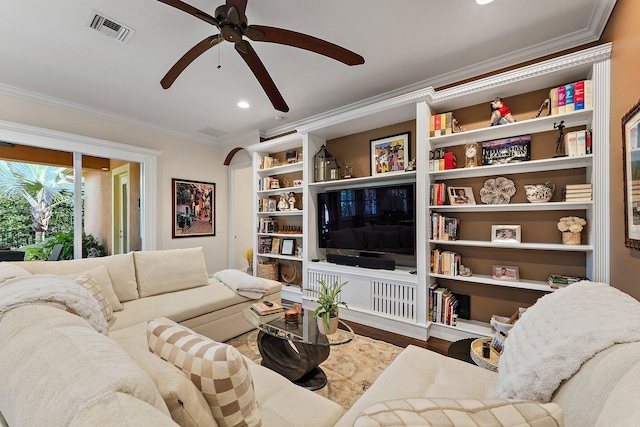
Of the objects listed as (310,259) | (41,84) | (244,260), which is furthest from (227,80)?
(244,260)

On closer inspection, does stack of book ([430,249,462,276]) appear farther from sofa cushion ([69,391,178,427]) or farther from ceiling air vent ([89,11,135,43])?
ceiling air vent ([89,11,135,43])

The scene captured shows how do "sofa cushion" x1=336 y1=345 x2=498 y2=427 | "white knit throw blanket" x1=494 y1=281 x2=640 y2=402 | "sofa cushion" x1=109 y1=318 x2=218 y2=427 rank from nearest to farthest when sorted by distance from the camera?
"sofa cushion" x1=109 y1=318 x2=218 y2=427 → "white knit throw blanket" x1=494 y1=281 x2=640 y2=402 → "sofa cushion" x1=336 y1=345 x2=498 y2=427

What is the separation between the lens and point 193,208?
4.91 metres

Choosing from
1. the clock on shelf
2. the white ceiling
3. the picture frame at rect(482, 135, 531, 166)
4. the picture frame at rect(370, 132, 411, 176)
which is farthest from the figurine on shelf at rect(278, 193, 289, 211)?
the picture frame at rect(482, 135, 531, 166)

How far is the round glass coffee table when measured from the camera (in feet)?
6.01

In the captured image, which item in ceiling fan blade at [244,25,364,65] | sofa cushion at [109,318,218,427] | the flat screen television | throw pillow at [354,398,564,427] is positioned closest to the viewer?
throw pillow at [354,398,564,427]

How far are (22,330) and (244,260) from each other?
5357mm

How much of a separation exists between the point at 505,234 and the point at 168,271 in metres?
3.33

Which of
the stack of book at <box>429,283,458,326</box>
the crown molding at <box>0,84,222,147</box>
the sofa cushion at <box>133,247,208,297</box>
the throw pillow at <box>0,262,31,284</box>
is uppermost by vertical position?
the crown molding at <box>0,84,222,147</box>

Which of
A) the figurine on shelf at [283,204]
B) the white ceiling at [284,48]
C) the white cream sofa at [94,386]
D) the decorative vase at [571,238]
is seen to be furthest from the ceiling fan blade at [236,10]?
the decorative vase at [571,238]

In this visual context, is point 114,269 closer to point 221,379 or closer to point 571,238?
point 221,379

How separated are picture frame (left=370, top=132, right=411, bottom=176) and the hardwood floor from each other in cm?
177

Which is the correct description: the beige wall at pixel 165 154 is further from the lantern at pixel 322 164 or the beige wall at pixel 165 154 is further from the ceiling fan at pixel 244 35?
the ceiling fan at pixel 244 35

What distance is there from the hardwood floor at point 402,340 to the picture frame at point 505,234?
112 cm
